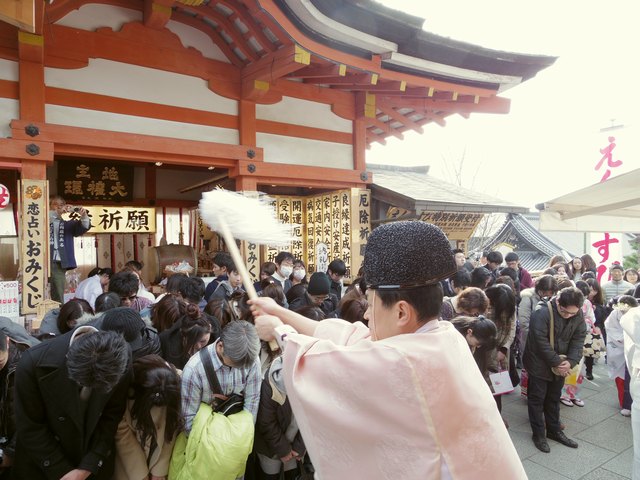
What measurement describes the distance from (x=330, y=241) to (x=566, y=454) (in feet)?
19.5

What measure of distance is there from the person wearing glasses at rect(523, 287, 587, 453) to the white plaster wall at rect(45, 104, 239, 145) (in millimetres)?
5632

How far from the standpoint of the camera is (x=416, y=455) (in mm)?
1221

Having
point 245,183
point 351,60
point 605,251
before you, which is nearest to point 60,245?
point 245,183

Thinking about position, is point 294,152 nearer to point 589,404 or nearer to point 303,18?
point 303,18

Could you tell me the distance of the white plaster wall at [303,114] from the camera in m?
7.95

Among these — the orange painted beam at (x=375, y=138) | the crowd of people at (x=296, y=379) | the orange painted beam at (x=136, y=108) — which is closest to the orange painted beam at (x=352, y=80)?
the orange painted beam at (x=136, y=108)

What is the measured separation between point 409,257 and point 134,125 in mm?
6402

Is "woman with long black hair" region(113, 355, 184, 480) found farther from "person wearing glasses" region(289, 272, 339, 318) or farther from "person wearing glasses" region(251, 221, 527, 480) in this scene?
"person wearing glasses" region(289, 272, 339, 318)

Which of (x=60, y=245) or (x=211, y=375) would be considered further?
(x=60, y=245)

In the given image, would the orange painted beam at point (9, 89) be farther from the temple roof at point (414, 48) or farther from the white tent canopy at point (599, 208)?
the white tent canopy at point (599, 208)

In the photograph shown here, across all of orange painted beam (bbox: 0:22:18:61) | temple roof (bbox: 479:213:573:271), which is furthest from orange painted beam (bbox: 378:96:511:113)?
temple roof (bbox: 479:213:573:271)

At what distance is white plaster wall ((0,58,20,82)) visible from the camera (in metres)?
5.71

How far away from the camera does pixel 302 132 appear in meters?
8.26

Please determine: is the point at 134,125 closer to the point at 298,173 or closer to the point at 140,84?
the point at 140,84
